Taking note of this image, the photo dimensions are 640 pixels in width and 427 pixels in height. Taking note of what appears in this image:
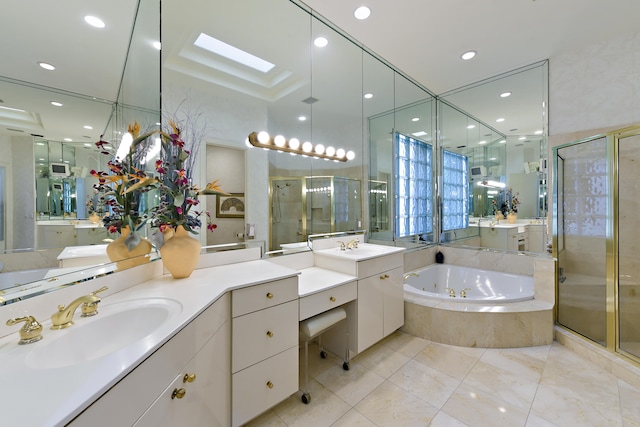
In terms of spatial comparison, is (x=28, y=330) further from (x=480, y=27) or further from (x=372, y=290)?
(x=480, y=27)

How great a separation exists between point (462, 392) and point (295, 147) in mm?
2279

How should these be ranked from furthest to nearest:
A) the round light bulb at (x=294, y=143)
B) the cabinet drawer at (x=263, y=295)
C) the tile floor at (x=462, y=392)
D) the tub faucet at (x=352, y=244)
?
the tub faucet at (x=352, y=244) → the round light bulb at (x=294, y=143) → the tile floor at (x=462, y=392) → the cabinet drawer at (x=263, y=295)

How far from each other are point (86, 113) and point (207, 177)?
74 centimetres

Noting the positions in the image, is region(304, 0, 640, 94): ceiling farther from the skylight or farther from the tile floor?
the tile floor

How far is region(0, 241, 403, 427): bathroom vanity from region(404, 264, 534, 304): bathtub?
146 cm

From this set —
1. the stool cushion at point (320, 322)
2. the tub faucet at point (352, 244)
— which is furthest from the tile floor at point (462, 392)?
the tub faucet at point (352, 244)

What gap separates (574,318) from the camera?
237cm

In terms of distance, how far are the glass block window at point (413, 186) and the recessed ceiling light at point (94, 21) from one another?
299 cm

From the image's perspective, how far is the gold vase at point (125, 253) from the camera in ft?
4.11

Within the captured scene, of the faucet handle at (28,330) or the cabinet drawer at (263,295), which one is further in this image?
the cabinet drawer at (263,295)

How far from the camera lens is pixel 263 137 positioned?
6.72ft

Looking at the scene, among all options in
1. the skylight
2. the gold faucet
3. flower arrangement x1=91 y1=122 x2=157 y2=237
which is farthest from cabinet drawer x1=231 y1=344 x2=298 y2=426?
the skylight

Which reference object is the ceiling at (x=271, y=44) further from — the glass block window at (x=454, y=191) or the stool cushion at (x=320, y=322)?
the stool cushion at (x=320, y=322)

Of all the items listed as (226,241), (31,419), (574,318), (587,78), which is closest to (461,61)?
(587,78)
